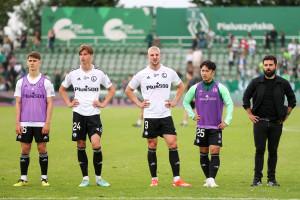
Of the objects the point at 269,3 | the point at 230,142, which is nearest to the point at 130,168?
the point at 230,142

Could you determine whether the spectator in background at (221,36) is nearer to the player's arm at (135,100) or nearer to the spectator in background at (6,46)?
the spectator in background at (6,46)

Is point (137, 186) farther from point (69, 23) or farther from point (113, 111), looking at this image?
point (69, 23)

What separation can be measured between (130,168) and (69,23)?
3950 cm

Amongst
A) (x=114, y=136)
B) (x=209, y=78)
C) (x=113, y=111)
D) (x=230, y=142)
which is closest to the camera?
(x=209, y=78)

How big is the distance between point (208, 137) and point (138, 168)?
351 centimetres

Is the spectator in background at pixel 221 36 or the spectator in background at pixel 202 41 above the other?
the spectator in background at pixel 221 36

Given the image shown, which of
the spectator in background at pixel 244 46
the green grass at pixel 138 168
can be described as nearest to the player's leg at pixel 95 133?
the green grass at pixel 138 168

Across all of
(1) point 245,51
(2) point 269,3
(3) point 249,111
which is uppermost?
(2) point 269,3

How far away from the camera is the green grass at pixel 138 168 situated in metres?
10.1

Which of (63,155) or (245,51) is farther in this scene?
(245,51)

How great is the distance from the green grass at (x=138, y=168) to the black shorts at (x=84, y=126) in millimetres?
827

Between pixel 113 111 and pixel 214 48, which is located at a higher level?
pixel 214 48

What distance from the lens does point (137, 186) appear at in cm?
1119

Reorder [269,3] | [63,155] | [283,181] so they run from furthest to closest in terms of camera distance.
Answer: [269,3], [63,155], [283,181]
